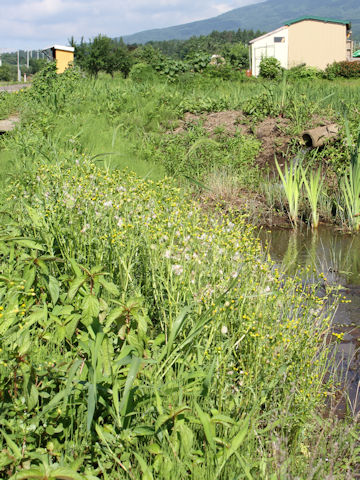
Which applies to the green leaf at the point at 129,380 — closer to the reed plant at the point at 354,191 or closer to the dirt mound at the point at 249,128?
the reed plant at the point at 354,191

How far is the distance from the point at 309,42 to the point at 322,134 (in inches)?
1428

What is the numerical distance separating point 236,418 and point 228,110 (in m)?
10.1

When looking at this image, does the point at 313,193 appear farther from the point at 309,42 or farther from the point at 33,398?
the point at 309,42

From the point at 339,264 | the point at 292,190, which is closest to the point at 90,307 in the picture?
the point at 339,264

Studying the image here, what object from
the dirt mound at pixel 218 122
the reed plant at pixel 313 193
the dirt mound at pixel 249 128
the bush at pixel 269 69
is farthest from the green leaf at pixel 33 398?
the bush at pixel 269 69

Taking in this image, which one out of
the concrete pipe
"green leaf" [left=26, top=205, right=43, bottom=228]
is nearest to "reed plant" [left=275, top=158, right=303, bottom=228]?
the concrete pipe

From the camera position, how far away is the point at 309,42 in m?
41.1

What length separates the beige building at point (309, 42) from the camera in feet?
134

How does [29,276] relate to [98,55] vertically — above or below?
below

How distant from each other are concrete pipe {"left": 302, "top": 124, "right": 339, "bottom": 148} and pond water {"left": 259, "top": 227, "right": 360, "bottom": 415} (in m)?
2.16

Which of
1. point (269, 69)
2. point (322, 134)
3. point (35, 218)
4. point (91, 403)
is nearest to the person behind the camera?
point (91, 403)

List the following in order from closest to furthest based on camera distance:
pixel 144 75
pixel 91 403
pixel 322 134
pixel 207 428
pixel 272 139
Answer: pixel 91 403 < pixel 207 428 < pixel 322 134 < pixel 272 139 < pixel 144 75

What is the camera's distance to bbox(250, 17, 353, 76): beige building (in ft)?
134

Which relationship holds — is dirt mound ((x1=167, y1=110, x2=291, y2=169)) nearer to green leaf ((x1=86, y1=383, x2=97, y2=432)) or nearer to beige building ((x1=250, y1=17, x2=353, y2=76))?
green leaf ((x1=86, y1=383, x2=97, y2=432))
